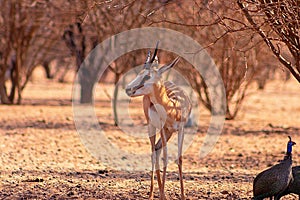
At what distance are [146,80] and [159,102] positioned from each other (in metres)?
0.34

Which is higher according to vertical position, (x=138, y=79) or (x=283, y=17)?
(x=283, y=17)

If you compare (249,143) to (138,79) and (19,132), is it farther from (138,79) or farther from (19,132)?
(138,79)

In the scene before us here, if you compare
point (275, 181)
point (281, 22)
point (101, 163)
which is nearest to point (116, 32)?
point (101, 163)

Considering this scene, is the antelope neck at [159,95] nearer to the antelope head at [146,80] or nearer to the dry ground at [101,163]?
the antelope head at [146,80]

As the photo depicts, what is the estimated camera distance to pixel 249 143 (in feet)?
46.2

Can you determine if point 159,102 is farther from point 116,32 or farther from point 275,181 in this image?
point 116,32

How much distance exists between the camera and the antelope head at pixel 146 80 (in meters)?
6.65

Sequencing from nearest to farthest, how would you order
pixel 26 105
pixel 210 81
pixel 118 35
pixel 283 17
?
pixel 283 17 → pixel 118 35 → pixel 210 81 → pixel 26 105

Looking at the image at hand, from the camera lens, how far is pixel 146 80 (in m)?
6.71

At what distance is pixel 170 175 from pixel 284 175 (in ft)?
9.44

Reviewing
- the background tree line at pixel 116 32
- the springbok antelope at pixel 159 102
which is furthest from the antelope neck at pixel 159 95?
the background tree line at pixel 116 32

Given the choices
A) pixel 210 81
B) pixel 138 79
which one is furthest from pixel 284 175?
pixel 210 81

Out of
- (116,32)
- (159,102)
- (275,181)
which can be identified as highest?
(116,32)

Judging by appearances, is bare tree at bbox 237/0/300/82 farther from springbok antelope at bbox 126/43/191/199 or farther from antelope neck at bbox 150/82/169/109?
antelope neck at bbox 150/82/169/109
